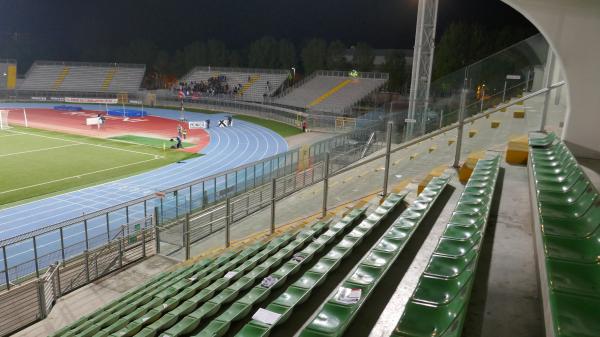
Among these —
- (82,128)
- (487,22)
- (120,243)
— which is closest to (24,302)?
(120,243)

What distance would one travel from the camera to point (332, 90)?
47375 mm

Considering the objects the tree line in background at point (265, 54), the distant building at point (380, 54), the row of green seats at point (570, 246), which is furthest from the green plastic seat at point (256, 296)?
the distant building at point (380, 54)

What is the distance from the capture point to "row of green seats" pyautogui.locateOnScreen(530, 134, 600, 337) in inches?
70.7

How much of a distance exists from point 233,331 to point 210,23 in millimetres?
74541

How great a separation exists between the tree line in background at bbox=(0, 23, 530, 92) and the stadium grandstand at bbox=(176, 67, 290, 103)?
5703 mm

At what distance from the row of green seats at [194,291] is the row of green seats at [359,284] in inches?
94.9

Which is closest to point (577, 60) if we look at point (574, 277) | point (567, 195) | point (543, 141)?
point (543, 141)

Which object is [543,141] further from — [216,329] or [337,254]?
[216,329]

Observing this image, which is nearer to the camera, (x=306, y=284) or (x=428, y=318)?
(x=428, y=318)

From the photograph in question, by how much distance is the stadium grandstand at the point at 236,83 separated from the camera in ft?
171

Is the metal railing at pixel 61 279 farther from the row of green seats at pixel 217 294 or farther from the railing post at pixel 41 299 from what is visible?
the row of green seats at pixel 217 294

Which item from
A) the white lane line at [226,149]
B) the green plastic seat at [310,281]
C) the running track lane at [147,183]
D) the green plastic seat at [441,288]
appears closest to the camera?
the green plastic seat at [441,288]

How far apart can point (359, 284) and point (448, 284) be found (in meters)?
0.78

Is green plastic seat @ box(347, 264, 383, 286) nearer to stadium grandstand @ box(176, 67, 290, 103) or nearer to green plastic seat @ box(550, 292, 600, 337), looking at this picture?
green plastic seat @ box(550, 292, 600, 337)
